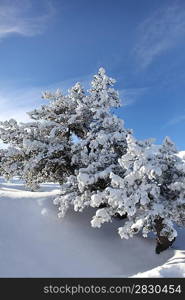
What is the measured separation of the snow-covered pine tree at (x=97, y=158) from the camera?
17.8m

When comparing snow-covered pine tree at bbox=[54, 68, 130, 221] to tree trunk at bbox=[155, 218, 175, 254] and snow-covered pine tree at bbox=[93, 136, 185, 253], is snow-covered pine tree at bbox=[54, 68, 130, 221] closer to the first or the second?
snow-covered pine tree at bbox=[93, 136, 185, 253]

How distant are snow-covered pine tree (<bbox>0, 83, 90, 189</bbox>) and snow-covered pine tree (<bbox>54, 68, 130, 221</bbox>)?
1116 millimetres

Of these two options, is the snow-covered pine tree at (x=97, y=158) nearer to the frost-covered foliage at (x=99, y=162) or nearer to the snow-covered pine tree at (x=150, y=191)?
the frost-covered foliage at (x=99, y=162)

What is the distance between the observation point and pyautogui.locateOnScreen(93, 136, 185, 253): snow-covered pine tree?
1516cm

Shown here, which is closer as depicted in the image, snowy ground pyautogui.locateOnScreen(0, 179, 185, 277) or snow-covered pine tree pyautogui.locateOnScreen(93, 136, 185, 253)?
snow-covered pine tree pyautogui.locateOnScreen(93, 136, 185, 253)

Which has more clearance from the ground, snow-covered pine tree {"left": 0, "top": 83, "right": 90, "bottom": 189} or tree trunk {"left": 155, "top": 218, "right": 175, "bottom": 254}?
snow-covered pine tree {"left": 0, "top": 83, "right": 90, "bottom": 189}

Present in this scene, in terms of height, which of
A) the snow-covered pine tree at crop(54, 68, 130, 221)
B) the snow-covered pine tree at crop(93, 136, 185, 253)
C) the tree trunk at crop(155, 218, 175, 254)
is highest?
the snow-covered pine tree at crop(54, 68, 130, 221)

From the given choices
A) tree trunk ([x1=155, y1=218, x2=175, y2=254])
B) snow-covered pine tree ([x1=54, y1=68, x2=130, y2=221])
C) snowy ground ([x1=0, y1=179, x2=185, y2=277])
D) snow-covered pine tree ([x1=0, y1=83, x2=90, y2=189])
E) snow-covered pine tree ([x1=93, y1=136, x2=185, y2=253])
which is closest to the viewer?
snow-covered pine tree ([x1=93, y1=136, x2=185, y2=253])

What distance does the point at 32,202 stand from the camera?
849 inches

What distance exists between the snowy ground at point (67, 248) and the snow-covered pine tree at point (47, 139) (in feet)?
6.13

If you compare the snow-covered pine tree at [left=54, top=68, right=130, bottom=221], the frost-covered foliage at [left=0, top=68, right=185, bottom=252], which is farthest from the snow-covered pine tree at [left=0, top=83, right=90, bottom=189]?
the snow-covered pine tree at [left=54, top=68, right=130, bottom=221]

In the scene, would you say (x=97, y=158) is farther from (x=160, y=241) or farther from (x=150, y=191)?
(x=160, y=241)

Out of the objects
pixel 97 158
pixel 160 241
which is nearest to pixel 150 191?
pixel 160 241

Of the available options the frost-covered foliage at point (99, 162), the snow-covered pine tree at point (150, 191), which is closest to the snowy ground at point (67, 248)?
the frost-covered foliage at point (99, 162)
